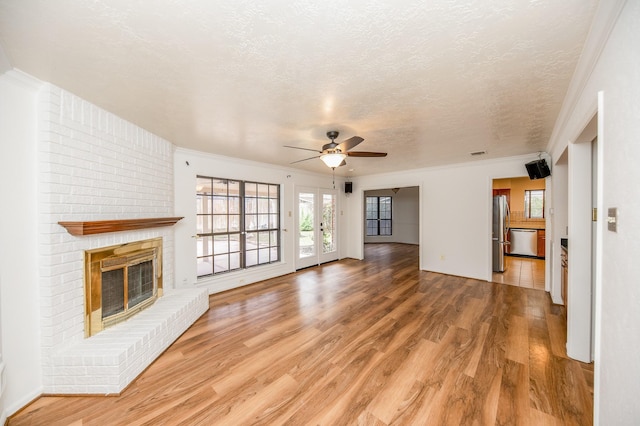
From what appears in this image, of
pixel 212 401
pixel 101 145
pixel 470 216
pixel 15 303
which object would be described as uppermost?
pixel 101 145

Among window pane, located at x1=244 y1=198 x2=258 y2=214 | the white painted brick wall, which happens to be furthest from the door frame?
the white painted brick wall

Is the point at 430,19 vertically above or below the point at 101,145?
above

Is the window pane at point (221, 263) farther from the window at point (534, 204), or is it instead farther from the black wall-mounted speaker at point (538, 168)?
the window at point (534, 204)

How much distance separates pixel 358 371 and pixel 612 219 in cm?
200

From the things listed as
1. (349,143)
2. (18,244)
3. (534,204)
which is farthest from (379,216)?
(18,244)

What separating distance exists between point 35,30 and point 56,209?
4.28 ft

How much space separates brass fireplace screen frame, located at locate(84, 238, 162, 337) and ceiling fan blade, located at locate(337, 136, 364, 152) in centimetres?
262

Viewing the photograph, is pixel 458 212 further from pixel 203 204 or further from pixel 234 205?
pixel 203 204

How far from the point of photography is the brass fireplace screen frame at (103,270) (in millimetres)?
2111

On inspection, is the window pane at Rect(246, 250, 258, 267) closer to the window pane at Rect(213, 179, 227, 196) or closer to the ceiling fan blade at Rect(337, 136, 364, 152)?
the window pane at Rect(213, 179, 227, 196)

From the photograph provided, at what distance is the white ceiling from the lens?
3.83ft

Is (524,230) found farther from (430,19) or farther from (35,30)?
(35,30)

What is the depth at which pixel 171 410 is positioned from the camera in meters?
1.70

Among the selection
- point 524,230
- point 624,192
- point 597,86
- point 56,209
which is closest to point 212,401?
point 56,209
